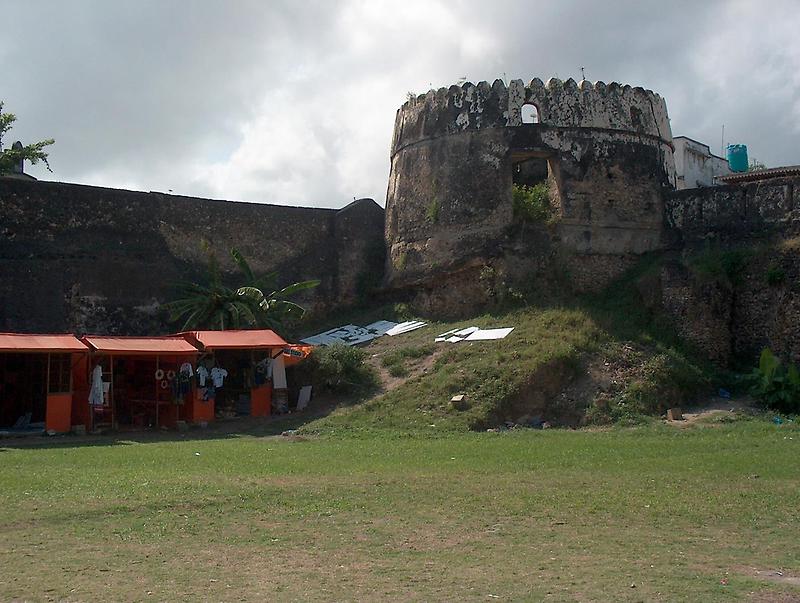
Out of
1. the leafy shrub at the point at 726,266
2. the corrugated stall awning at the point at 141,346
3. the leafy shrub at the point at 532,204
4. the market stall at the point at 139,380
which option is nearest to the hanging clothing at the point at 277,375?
the market stall at the point at 139,380

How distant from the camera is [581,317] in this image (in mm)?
19062

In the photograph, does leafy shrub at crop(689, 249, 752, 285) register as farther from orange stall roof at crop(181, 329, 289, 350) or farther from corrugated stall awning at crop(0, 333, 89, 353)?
corrugated stall awning at crop(0, 333, 89, 353)

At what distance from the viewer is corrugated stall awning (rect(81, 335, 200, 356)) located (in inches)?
651

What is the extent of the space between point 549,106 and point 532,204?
2.18 m

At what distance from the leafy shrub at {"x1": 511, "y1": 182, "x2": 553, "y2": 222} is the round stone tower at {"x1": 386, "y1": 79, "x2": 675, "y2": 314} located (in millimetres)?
138

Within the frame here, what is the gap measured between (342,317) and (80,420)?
26.7 feet

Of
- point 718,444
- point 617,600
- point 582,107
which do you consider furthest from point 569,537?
point 582,107

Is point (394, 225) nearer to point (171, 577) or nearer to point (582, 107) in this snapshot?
point (582, 107)

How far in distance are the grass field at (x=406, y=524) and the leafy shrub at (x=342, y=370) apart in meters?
4.99

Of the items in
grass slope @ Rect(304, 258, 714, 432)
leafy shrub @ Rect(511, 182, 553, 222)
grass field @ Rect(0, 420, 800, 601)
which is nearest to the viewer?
grass field @ Rect(0, 420, 800, 601)

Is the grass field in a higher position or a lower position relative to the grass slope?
lower

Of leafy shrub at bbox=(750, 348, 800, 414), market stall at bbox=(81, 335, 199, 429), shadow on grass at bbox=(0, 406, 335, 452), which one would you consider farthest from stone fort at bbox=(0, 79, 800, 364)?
shadow on grass at bbox=(0, 406, 335, 452)

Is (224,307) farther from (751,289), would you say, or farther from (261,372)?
(751,289)

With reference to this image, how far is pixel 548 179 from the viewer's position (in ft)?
71.4
